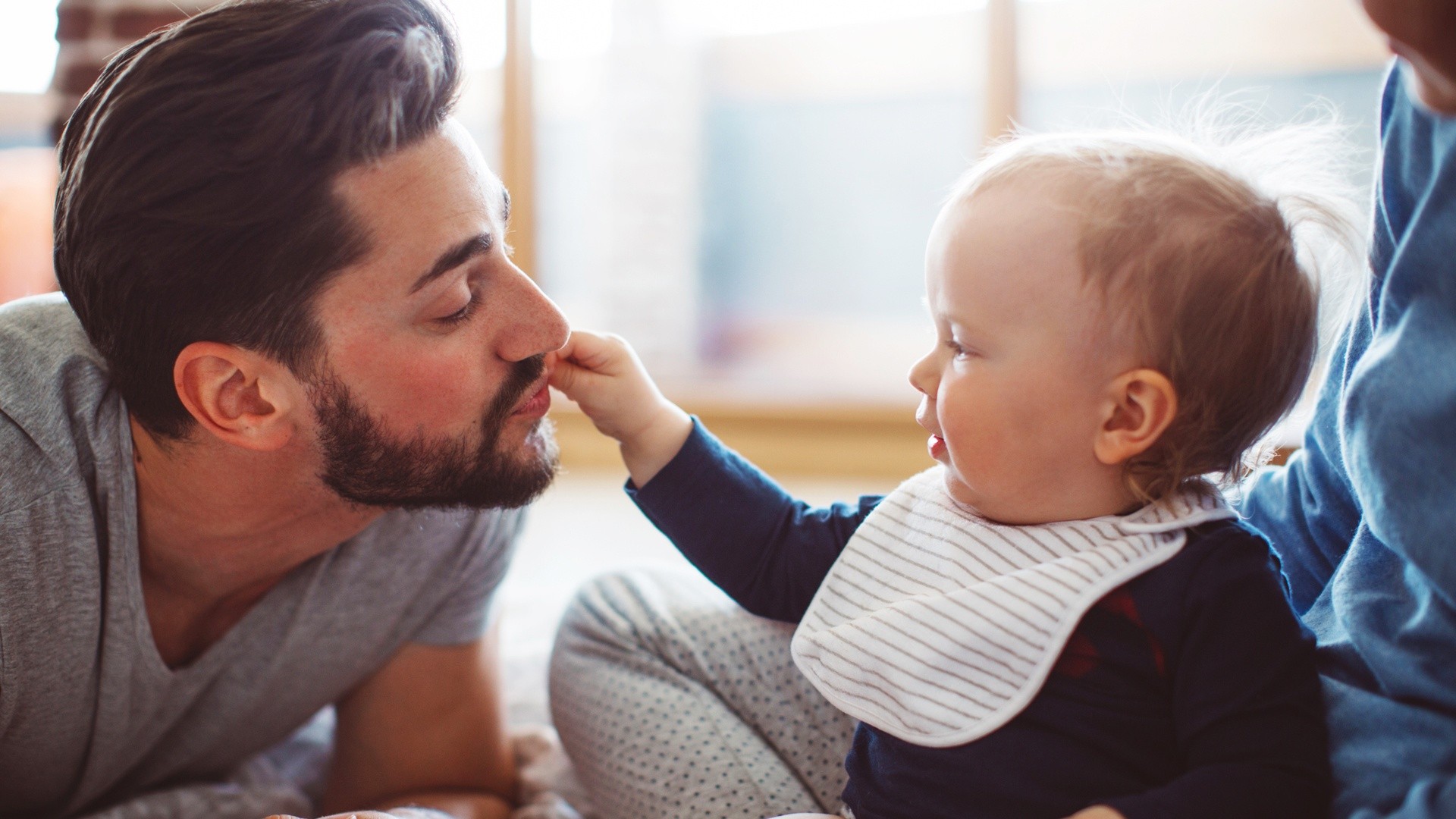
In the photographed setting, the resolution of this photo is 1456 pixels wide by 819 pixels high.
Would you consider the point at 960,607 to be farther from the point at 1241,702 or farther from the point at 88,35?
the point at 88,35

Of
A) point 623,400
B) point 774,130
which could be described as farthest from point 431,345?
point 774,130

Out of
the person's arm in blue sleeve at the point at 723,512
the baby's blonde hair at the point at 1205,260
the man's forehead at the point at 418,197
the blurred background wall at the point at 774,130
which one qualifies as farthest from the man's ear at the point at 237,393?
the blurred background wall at the point at 774,130

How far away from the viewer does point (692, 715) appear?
107 centimetres

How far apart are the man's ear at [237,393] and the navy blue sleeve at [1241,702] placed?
31.9 inches

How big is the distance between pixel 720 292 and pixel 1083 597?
105 inches

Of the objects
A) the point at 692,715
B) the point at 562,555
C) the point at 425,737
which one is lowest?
the point at 562,555

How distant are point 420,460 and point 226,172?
0.32m

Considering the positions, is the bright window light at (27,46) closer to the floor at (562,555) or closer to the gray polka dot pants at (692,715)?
the floor at (562,555)

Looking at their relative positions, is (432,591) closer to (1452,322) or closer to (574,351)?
(574,351)

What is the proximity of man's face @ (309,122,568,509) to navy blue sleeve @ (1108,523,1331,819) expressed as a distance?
2.06ft

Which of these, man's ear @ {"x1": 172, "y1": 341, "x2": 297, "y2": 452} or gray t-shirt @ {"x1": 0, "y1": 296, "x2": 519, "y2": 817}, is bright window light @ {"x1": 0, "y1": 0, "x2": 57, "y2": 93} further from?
man's ear @ {"x1": 172, "y1": 341, "x2": 297, "y2": 452}

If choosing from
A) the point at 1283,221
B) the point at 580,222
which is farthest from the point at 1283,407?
the point at 580,222

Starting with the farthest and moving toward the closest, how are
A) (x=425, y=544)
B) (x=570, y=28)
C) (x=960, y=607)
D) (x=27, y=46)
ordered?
1. (x=570, y=28)
2. (x=27, y=46)
3. (x=425, y=544)
4. (x=960, y=607)

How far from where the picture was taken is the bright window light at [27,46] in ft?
9.91
